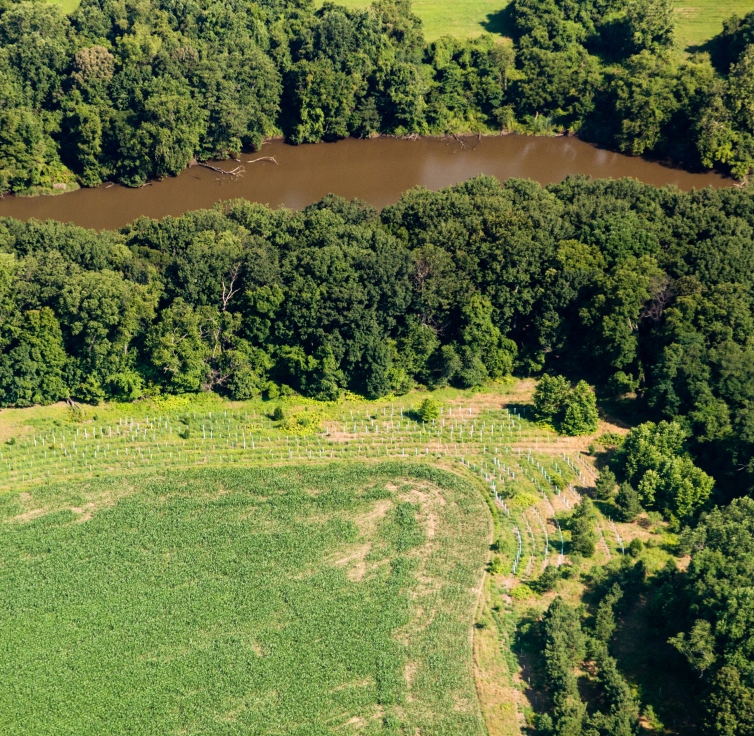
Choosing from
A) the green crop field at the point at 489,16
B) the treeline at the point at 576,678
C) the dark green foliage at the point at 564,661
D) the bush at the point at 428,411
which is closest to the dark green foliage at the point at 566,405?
the bush at the point at 428,411

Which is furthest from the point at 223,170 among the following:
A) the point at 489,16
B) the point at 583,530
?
the point at 583,530

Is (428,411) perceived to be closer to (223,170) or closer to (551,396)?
(551,396)

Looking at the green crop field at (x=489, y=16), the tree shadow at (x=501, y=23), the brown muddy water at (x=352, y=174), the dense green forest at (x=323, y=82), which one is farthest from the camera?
the tree shadow at (x=501, y=23)

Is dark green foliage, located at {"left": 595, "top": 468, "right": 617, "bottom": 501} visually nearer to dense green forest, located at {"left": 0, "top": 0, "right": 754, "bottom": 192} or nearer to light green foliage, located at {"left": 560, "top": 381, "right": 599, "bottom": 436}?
light green foliage, located at {"left": 560, "top": 381, "right": 599, "bottom": 436}

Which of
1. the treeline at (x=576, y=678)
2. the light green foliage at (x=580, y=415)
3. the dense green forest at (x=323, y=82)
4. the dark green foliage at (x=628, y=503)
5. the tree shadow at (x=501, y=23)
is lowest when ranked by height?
the treeline at (x=576, y=678)

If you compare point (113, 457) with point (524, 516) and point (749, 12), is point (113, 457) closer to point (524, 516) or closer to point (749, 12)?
point (524, 516)

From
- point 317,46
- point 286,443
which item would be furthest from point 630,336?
point 317,46

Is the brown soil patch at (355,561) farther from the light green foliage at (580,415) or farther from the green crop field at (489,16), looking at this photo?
the green crop field at (489,16)
